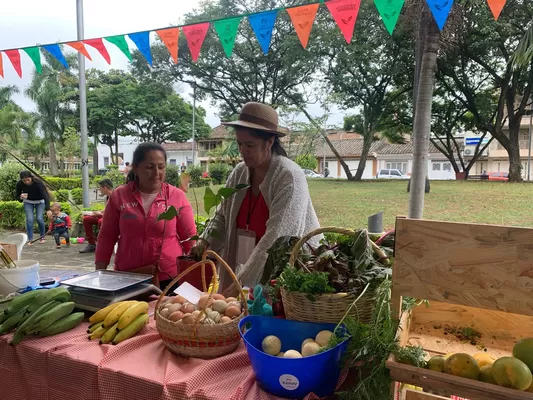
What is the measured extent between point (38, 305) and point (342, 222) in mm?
7425

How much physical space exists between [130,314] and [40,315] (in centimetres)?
35

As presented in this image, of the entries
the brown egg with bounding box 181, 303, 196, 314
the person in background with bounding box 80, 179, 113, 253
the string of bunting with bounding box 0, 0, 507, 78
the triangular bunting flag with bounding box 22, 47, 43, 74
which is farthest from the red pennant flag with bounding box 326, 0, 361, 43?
the person in background with bounding box 80, 179, 113, 253

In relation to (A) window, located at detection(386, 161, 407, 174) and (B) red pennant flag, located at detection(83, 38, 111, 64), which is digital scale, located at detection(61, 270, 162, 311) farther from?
(A) window, located at detection(386, 161, 407, 174)

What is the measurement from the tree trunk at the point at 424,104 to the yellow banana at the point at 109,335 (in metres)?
4.22

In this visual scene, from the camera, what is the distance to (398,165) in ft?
69.2

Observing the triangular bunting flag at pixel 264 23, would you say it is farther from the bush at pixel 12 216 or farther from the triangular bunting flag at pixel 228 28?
the bush at pixel 12 216

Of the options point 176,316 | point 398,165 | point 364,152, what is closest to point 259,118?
point 176,316

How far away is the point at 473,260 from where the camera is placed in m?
1.04

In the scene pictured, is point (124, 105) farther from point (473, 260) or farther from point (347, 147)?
point (473, 260)

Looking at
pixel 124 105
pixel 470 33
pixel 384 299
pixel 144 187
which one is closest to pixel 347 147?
pixel 470 33

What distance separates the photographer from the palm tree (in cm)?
2545

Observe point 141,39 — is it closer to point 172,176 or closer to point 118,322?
point 118,322

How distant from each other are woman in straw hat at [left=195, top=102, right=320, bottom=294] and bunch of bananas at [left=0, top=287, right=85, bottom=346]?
2.10 ft

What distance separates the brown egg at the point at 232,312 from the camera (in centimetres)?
134
